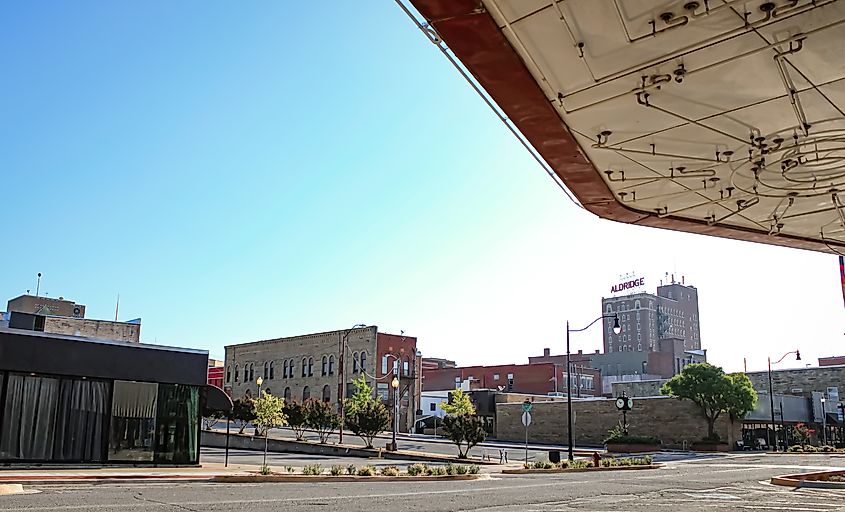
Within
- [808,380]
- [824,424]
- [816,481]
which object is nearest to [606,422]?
[824,424]

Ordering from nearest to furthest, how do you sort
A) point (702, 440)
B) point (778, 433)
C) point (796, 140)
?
1. point (796, 140)
2. point (702, 440)
3. point (778, 433)

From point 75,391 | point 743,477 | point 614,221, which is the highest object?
point 614,221

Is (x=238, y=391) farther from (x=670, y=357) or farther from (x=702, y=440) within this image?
(x=670, y=357)

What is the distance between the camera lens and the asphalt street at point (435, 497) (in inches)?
600

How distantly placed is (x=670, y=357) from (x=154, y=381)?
109m

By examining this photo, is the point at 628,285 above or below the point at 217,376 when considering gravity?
above

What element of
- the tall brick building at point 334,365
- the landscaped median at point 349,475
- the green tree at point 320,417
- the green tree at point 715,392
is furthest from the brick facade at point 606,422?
the landscaped median at point 349,475

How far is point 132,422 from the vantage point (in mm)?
28797

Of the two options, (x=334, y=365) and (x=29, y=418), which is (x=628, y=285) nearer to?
(x=334, y=365)

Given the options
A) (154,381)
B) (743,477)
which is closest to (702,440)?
(743,477)

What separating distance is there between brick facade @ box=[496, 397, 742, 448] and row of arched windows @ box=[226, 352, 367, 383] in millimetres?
15695

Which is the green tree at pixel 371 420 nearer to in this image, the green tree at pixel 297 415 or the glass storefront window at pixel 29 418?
the green tree at pixel 297 415

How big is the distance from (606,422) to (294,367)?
38.3 metres

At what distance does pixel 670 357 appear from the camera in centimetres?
12494
